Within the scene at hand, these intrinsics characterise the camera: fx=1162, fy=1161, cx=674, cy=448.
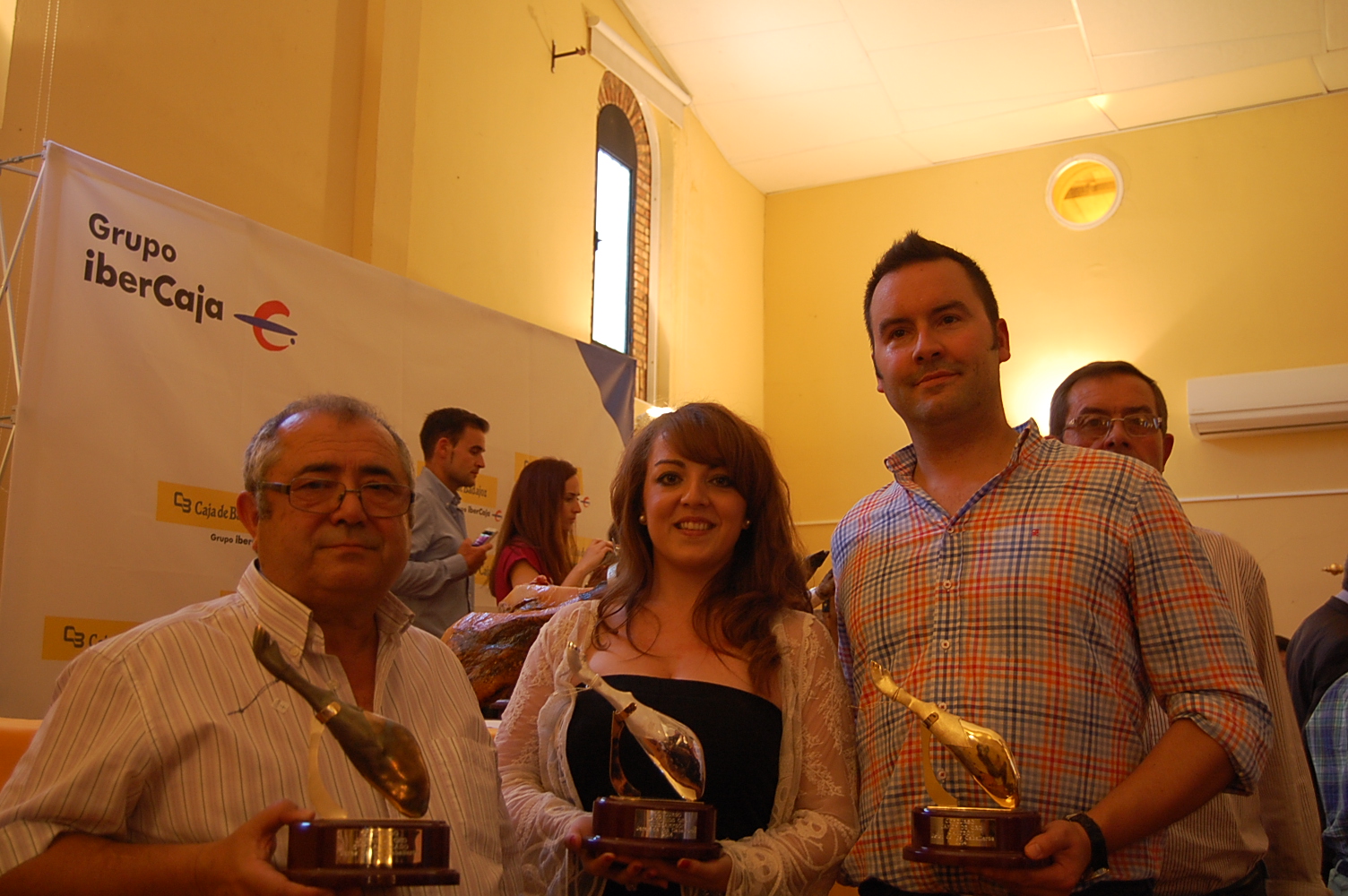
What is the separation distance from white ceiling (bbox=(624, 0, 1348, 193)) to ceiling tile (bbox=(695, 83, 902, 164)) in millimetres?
15

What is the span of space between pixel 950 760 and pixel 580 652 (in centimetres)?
62

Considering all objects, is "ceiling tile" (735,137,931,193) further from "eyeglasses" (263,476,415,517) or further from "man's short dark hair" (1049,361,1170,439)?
"eyeglasses" (263,476,415,517)

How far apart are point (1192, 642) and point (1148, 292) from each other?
7815mm

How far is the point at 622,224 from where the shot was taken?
8805 mm

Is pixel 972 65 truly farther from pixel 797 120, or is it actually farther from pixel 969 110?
pixel 797 120

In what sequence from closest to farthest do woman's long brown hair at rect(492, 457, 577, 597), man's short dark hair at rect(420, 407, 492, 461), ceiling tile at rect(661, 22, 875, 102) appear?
woman's long brown hair at rect(492, 457, 577, 597) < man's short dark hair at rect(420, 407, 492, 461) < ceiling tile at rect(661, 22, 875, 102)

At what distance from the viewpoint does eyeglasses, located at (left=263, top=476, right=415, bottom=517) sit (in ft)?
5.55

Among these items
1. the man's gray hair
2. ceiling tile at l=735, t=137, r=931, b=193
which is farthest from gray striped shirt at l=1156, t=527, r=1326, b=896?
ceiling tile at l=735, t=137, r=931, b=193

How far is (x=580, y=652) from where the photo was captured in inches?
76.3

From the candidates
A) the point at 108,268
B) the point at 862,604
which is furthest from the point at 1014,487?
the point at 108,268

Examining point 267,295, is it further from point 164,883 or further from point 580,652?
point 164,883

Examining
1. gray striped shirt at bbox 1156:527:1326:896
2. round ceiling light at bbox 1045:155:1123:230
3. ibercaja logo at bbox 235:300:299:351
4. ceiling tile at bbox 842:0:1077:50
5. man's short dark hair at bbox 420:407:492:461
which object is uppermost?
ceiling tile at bbox 842:0:1077:50

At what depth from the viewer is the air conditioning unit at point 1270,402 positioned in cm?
782

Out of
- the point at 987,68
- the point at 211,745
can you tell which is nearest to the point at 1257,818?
the point at 211,745
